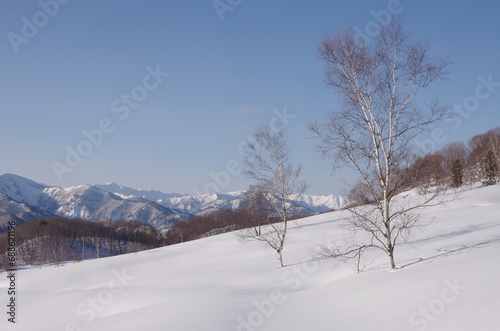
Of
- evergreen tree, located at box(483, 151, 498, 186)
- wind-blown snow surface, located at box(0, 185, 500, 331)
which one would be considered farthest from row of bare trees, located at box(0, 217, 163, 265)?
evergreen tree, located at box(483, 151, 498, 186)

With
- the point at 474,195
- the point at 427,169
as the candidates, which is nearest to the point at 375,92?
the point at 427,169

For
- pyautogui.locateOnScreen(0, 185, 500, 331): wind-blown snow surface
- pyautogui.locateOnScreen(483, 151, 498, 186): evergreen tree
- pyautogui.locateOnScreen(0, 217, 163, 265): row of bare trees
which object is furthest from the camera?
pyautogui.locateOnScreen(0, 217, 163, 265): row of bare trees

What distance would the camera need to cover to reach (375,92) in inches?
428

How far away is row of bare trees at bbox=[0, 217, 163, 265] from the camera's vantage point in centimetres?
9712

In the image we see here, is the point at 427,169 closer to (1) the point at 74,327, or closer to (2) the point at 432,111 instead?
(2) the point at 432,111

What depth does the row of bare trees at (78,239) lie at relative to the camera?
97125mm

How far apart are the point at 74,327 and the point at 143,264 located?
2394cm

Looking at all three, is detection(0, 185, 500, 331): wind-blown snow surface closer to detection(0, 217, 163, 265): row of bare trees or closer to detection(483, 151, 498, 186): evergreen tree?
detection(483, 151, 498, 186): evergreen tree

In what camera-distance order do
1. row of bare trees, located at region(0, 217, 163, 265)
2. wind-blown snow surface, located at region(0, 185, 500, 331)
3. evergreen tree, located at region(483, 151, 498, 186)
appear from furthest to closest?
row of bare trees, located at region(0, 217, 163, 265) → evergreen tree, located at region(483, 151, 498, 186) → wind-blown snow surface, located at region(0, 185, 500, 331)

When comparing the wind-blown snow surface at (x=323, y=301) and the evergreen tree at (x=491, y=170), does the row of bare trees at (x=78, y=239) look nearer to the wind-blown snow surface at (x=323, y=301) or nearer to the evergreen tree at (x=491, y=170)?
the wind-blown snow surface at (x=323, y=301)

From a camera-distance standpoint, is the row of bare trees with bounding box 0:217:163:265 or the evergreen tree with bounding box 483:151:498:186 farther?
the row of bare trees with bounding box 0:217:163:265

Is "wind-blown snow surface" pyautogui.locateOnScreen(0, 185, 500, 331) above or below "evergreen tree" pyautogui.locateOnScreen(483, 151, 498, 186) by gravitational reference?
below

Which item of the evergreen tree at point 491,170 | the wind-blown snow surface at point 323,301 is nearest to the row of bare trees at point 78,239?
the wind-blown snow surface at point 323,301

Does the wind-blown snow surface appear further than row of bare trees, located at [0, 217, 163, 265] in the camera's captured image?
No
